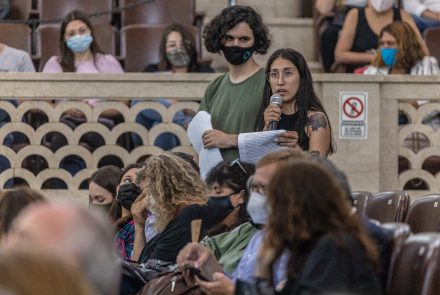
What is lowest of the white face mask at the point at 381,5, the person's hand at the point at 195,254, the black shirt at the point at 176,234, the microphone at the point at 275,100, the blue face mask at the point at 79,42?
the black shirt at the point at 176,234

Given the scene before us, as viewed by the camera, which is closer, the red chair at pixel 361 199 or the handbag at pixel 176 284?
the handbag at pixel 176 284

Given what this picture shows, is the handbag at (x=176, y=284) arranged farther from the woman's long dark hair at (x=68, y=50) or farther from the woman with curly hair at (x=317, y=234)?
the woman's long dark hair at (x=68, y=50)

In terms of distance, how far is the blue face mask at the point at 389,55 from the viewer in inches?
415

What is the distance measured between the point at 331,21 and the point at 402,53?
168 centimetres

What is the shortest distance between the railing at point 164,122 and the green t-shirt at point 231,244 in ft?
12.1

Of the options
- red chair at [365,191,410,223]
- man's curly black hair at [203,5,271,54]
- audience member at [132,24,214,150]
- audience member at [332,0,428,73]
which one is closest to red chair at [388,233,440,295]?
red chair at [365,191,410,223]

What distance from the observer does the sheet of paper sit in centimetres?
716

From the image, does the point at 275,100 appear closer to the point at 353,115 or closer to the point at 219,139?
the point at 219,139

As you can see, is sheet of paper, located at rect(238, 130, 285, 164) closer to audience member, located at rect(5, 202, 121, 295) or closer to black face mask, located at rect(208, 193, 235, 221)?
black face mask, located at rect(208, 193, 235, 221)

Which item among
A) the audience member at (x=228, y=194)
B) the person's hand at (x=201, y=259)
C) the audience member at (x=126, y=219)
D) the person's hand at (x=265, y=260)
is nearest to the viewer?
the person's hand at (x=265, y=260)


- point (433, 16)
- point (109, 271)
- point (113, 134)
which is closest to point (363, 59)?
point (433, 16)

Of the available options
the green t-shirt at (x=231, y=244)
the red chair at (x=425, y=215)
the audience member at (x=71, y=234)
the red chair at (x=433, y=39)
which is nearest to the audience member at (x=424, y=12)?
the red chair at (x=433, y=39)

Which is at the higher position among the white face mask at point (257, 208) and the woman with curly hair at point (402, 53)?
the woman with curly hair at point (402, 53)

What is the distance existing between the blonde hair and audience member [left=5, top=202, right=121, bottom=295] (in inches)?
119
